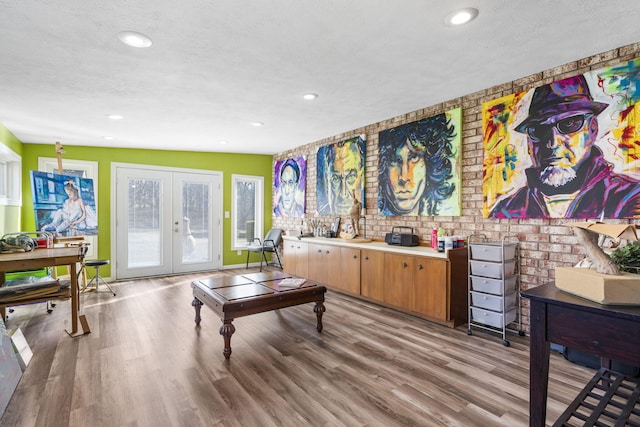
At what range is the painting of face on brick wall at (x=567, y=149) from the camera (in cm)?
253

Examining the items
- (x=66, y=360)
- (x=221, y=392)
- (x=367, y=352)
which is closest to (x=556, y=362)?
(x=367, y=352)

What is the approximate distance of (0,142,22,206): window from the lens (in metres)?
4.46

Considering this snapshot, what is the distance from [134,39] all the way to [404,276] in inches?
130

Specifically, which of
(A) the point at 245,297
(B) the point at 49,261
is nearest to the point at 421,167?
(A) the point at 245,297

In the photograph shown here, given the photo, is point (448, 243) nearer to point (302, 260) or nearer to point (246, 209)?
point (302, 260)

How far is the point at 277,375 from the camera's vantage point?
2.42 meters

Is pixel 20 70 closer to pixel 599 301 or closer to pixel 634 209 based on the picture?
pixel 599 301

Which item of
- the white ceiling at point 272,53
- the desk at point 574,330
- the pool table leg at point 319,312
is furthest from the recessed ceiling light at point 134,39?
the desk at point 574,330

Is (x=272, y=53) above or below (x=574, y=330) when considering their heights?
above

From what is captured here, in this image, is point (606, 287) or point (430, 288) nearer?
point (606, 287)

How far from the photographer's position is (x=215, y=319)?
3656 mm

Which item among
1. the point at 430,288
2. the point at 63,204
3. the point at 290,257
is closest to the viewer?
the point at 430,288

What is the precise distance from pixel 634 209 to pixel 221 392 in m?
3.31

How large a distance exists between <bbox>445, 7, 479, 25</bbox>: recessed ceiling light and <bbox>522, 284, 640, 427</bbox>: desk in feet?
5.60
